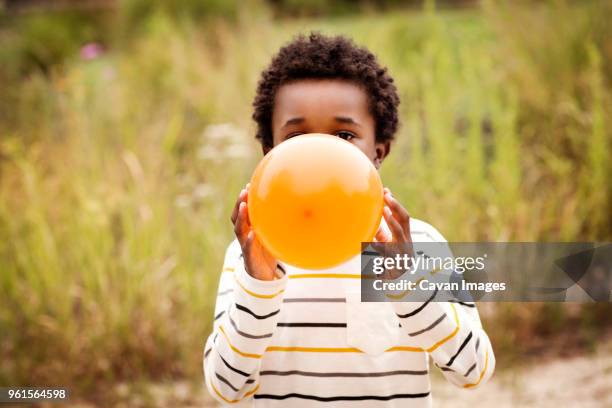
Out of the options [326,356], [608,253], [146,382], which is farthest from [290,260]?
[608,253]

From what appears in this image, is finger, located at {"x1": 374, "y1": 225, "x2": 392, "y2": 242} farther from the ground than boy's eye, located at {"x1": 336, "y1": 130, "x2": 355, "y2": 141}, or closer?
closer

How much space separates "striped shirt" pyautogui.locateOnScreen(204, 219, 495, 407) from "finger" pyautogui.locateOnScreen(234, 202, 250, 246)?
12 cm

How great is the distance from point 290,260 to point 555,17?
3.91 metres

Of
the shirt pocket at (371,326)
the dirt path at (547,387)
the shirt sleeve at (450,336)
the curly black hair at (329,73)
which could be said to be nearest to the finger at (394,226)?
the shirt sleeve at (450,336)

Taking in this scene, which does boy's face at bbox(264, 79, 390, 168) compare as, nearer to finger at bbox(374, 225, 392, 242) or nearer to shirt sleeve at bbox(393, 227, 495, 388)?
finger at bbox(374, 225, 392, 242)

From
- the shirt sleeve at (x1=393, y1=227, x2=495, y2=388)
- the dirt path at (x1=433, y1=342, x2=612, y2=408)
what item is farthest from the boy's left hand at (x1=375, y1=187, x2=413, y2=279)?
the dirt path at (x1=433, y1=342, x2=612, y2=408)

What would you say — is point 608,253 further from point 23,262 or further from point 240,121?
point 23,262

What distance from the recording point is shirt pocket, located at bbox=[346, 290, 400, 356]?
55.2 inches

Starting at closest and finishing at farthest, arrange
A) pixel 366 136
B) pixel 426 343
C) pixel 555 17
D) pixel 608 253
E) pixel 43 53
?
1. pixel 426 343
2. pixel 366 136
3. pixel 608 253
4. pixel 555 17
5. pixel 43 53

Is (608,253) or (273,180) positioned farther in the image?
(608,253)

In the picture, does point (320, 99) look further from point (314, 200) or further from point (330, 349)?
point (330, 349)

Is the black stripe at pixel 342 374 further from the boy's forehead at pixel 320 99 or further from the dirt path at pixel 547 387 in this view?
the dirt path at pixel 547 387

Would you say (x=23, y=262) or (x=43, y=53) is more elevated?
(x=43, y=53)

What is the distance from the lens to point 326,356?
4.59ft
